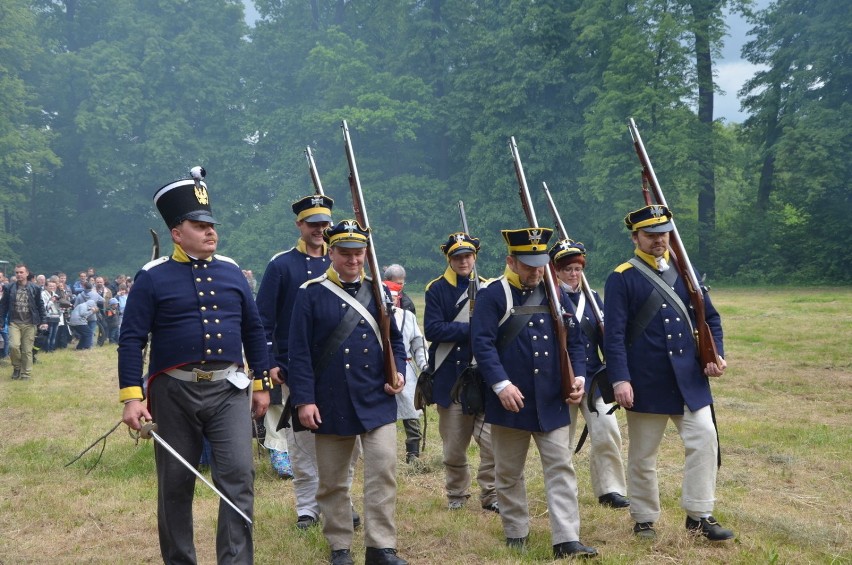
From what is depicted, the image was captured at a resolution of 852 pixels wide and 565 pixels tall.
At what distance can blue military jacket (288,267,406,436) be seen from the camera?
598cm

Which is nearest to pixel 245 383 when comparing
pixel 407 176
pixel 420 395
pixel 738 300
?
pixel 420 395

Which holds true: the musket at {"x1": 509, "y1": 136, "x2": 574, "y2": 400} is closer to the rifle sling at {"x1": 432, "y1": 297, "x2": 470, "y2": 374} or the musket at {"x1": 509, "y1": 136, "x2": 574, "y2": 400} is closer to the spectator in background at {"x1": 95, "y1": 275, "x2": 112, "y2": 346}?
the rifle sling at {"x1": 432, "y1": 297, "x2": 470, "y2": 374}

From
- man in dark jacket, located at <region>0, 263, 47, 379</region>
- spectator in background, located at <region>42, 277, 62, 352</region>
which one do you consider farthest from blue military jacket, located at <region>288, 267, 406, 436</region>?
spectator in background, located at <region>42, 277, 62, 352</region>

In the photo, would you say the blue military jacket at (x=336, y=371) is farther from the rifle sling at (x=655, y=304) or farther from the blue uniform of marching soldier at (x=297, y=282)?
the rifle sling at (x=655, y=304)

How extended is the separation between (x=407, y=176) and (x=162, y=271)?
48.6 metres

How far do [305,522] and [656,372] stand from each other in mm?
2887

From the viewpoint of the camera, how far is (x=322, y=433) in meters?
6.08

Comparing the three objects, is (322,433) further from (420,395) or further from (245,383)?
(420,395)

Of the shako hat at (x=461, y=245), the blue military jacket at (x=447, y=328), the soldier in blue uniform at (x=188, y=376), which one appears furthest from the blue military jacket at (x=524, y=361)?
the soldier in blue uniform at (x=188, y=376)

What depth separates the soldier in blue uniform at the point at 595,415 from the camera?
7.39 m

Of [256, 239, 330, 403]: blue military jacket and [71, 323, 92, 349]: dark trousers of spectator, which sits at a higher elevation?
[256, 239, 330, 403]: blue military jacket

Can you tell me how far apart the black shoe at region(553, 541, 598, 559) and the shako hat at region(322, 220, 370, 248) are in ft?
7.71

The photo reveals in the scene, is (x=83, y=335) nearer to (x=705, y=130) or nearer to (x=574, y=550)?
(x=574, y=550)

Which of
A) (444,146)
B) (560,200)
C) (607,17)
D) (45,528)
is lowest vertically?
(45,528)
